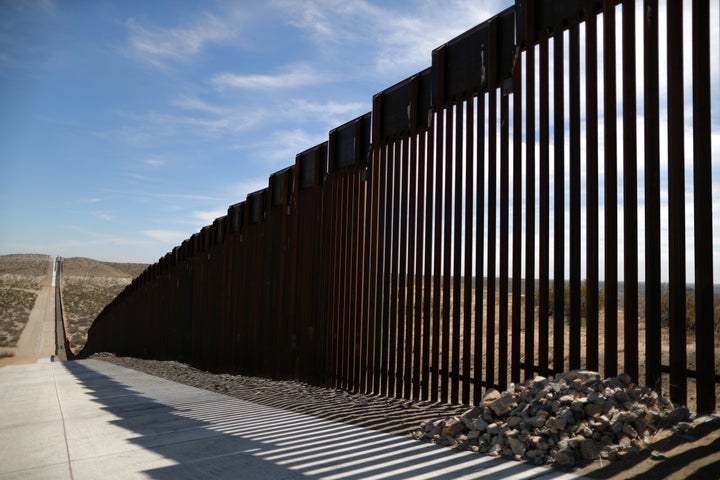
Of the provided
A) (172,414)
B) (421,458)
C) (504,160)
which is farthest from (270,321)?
(421,458)

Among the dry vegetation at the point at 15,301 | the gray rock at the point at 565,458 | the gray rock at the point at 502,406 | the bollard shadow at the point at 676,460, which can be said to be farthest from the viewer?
the dry vegetation at the point at 15,301

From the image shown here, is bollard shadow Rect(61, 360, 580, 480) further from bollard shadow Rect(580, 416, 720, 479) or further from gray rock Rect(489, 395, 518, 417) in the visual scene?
gray rock Rect(489, 395, 518, 417)

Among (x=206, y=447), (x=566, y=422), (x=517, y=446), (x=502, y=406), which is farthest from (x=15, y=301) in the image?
(x=566, y=422)

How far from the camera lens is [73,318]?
5400 cm

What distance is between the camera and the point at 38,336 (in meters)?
41.8

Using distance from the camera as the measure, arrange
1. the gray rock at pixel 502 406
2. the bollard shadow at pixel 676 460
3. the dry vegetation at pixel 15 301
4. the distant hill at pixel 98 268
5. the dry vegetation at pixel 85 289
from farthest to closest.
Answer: the distant hill at pixel 98 268 < the dry vegetation at pixel 85 289 < the dry vegetation at pixel 15 301 < the gray rock at pixel 502 406 < the bollard shadow at pixel 676 460

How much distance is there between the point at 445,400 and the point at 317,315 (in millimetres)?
3897

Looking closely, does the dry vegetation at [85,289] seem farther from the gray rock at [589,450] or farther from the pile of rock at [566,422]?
the gray rock at [589,450]

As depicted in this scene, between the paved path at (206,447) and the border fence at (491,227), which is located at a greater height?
the border fence at (491,227)

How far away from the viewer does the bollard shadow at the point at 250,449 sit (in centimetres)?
404

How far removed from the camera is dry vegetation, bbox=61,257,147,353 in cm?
4914

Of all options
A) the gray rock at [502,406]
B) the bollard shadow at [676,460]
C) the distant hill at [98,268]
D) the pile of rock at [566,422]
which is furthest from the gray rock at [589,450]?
the distant hill at [98,268]

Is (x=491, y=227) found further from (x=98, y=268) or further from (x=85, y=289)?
(x=98, y=268)

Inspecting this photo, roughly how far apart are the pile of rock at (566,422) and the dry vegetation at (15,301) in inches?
1344
